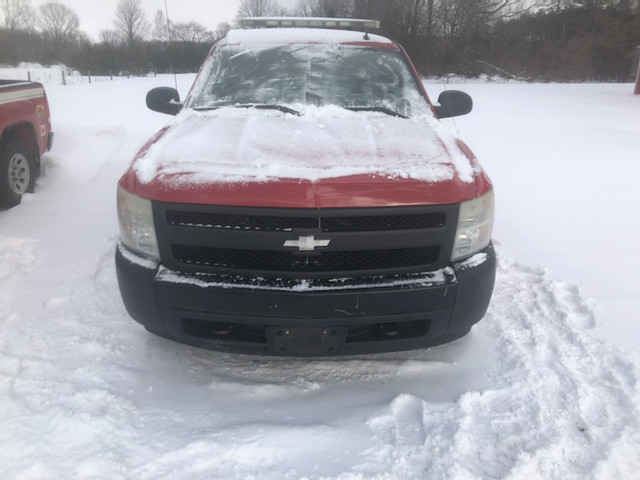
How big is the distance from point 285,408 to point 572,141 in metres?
8.43

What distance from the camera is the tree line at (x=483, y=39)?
34.0 meters

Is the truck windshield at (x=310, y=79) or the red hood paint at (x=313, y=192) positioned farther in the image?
the truck windshield at (x=310, y=79)

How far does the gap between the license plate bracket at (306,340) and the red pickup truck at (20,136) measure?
4.22m

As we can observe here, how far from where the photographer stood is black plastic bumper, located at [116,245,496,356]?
7.18 ft

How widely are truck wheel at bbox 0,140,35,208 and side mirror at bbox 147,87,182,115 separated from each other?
2066mm

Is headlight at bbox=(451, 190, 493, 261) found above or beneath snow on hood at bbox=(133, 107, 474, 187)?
beneath

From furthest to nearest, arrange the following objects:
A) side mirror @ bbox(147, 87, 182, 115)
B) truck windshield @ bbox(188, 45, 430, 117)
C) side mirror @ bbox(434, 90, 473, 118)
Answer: side mirror @ bbox(147, 87, 182, 115)
side mirror @ bbox(434, 90, 473, 118)
truck windshield @ bbox(188, 45, 430, 117)

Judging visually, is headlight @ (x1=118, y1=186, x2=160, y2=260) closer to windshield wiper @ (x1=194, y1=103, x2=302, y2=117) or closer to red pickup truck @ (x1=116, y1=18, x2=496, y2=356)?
red pickup truck @ (x1=116, y1=18, x2=496, y2=356)

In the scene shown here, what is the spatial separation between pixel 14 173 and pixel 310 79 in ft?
12.1

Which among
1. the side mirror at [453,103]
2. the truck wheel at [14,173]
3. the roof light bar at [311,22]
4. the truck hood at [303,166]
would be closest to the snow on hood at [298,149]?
the truck hood at [303,166]

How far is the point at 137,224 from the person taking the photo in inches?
92.0

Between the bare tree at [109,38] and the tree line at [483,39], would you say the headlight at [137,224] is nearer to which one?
the tree line at [483,39]

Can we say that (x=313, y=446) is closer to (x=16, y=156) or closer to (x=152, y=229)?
(x=152, y=229)

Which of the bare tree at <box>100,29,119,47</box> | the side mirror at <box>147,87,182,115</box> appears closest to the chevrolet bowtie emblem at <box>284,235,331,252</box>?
the side mirror at <box>147,87,182,115</box>
